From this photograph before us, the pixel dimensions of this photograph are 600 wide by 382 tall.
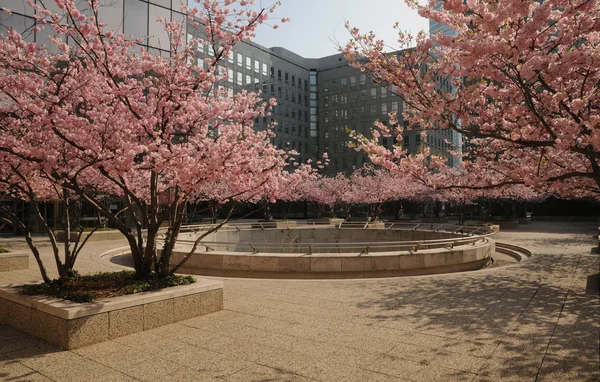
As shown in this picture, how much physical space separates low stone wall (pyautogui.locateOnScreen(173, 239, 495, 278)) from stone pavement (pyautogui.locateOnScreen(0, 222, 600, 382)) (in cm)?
323

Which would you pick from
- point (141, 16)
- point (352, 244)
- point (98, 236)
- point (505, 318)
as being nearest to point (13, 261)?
point (352, 244)

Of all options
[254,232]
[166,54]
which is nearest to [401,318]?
[254,232]

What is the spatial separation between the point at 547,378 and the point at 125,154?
7112 millimetres

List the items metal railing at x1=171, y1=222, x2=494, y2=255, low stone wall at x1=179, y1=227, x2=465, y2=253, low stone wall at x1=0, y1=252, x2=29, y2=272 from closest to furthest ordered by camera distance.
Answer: low stone wall at x1=0, y1=252, x2=29, y2=272
metal railing at x1=171, y1=222, x2=494, y2=255
low stone wall at x1=179, y1=227, x2=465, y2=253

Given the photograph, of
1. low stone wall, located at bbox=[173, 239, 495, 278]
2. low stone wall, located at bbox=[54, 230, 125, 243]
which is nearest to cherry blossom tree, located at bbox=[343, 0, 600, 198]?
low stone wall, located at bbox=[173, 239, 495, 278]

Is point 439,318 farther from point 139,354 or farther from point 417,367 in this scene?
point 139,354

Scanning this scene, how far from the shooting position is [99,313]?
672cm

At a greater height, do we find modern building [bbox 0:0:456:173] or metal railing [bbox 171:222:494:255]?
modern building [bbox 0:0:456:173]

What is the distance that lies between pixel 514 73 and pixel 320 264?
787cm

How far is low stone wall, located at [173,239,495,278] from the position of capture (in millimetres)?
13922

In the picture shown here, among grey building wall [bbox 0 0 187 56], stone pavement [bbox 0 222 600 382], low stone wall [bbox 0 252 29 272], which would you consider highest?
grey building wall [bbox 0 0 187 56]

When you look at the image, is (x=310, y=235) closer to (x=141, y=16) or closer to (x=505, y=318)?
(x=505, y=318)

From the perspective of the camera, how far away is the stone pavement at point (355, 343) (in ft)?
17.8

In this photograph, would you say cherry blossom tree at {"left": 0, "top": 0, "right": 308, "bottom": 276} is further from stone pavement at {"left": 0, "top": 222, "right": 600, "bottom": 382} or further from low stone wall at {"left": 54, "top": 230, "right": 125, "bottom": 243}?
low stone wall at {"left": 54, "top": 230, "right": 125, "bottom": 243}
